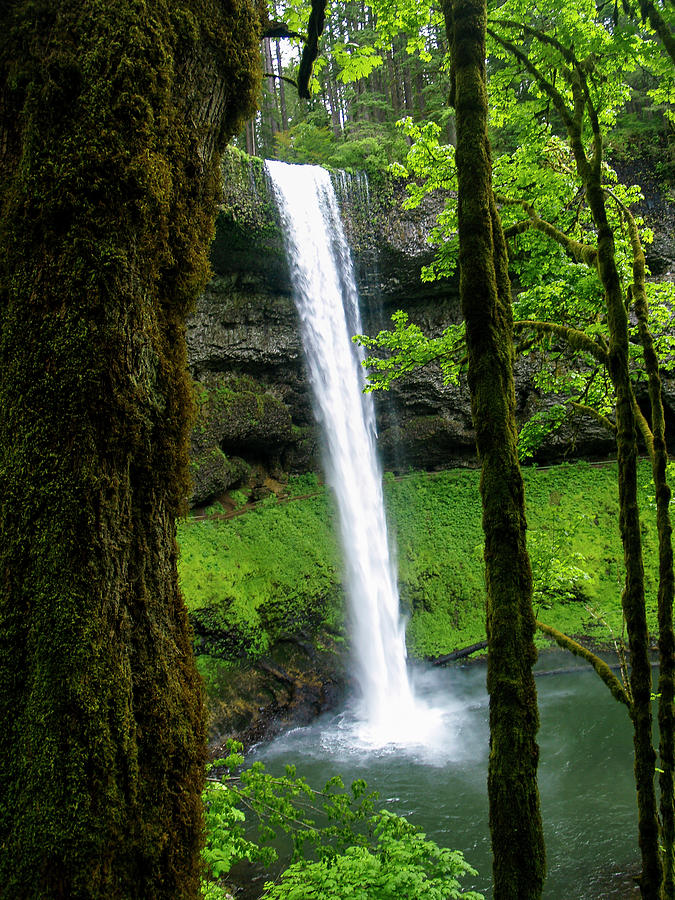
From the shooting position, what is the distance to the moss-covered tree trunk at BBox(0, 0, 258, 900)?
1.35 metres

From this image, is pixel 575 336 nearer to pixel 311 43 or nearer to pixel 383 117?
pixel 311 43

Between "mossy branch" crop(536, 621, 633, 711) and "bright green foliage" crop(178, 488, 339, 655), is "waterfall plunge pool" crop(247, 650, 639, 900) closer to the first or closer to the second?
"mossy branch" crop(536, 621, 633, 711)

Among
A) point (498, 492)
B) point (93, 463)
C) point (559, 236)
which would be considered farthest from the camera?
point (559, 236)

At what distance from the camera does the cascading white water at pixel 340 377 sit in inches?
541

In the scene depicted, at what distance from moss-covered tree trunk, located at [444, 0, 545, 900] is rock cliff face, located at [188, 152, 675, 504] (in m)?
12.4

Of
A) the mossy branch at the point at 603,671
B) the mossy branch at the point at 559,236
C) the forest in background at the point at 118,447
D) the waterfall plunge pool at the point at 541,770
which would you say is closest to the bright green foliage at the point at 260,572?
the waterfall plunge pool at the point at 541,770

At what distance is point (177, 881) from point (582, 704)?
10.2 meters

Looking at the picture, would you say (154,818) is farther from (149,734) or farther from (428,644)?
(428,644)

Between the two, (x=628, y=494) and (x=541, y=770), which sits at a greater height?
(x=628, y=494)

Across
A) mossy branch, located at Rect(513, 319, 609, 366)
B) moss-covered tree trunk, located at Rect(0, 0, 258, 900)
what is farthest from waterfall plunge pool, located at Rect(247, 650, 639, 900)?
mossy branch, located at Rect(513, 319, 609, 366)

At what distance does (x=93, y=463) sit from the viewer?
1.50 metres

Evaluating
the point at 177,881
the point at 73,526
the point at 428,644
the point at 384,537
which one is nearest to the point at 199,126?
the point at 73,526

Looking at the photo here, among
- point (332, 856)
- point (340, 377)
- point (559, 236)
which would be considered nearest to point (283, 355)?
point (340, 377)

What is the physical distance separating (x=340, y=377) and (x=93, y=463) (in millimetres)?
14407
